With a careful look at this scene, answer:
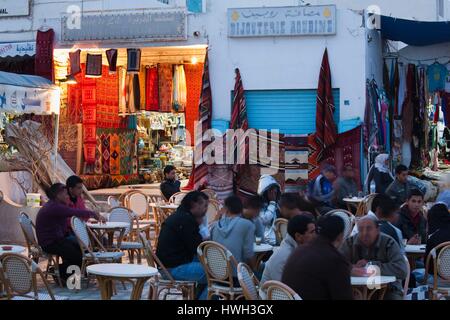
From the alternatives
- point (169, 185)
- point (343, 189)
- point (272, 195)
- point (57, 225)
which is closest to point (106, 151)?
point (169, 185)

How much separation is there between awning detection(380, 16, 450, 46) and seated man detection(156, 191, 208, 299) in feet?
33.2

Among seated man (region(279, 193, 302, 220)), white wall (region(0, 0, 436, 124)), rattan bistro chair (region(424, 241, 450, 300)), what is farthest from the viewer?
white wall (region(0, 0, 436, 124))

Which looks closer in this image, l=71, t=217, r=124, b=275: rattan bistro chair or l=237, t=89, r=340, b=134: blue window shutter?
l=71, t=217, r=124, b=275: rattan bistro chair

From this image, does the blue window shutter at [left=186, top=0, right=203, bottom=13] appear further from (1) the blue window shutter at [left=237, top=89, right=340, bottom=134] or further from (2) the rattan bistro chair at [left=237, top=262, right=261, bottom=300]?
(2) the rattan bistro chair at [left=237, top=262, right=261, bottom=300]

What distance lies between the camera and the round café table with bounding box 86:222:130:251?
10.2 metres

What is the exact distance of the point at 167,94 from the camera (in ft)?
59.9

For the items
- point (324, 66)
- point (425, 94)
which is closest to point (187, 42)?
point (324, 66)

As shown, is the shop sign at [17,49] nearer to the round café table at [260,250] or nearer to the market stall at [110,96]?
the market stall at [110,96]


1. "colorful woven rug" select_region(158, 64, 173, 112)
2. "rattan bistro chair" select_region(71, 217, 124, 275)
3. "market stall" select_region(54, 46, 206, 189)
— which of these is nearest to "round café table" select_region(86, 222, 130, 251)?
"rattan bistro chair" select_region(71, 217, 124, 275)

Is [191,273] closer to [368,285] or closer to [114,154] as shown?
[368,285]

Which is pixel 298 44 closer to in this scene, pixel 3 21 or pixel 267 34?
pixel 267 34

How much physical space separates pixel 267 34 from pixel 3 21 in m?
6.35

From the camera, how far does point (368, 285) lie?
6.35m

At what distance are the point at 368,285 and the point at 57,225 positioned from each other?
4541 millimetres
